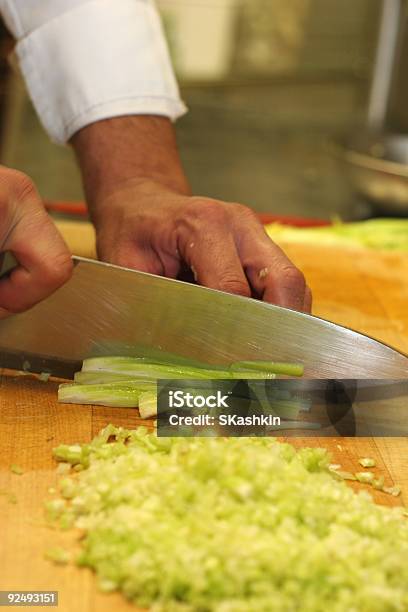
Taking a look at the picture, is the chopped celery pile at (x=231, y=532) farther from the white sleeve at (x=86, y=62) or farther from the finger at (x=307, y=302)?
the white sleeve at (x=86, y=62)

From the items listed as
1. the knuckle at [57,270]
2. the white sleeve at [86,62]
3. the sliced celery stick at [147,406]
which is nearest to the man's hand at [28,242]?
the knuckle at [57,270]

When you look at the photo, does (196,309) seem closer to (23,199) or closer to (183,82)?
(23,199)

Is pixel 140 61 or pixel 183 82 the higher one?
pixel 140 61

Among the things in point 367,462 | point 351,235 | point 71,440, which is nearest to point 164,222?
point 71,440

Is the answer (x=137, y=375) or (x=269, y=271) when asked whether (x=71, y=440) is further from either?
(x=269, y=271)

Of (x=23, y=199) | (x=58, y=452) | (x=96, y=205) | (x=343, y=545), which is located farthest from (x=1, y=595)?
(x=96, y=205)

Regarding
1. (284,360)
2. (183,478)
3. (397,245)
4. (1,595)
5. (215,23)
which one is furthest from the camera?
(215,23)

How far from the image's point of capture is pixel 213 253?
173 centimetres

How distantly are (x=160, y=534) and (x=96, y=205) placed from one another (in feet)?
3.72

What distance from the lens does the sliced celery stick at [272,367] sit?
1634 millimetres

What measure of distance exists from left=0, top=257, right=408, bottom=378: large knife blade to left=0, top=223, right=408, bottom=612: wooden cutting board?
0.08 m

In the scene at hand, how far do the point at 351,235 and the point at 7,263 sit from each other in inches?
59.9

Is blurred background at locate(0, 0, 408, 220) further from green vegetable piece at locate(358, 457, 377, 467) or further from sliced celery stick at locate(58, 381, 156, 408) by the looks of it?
green vegetable piece at locate(358, 457, 377, 467)

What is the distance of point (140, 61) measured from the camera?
225 centimetres
